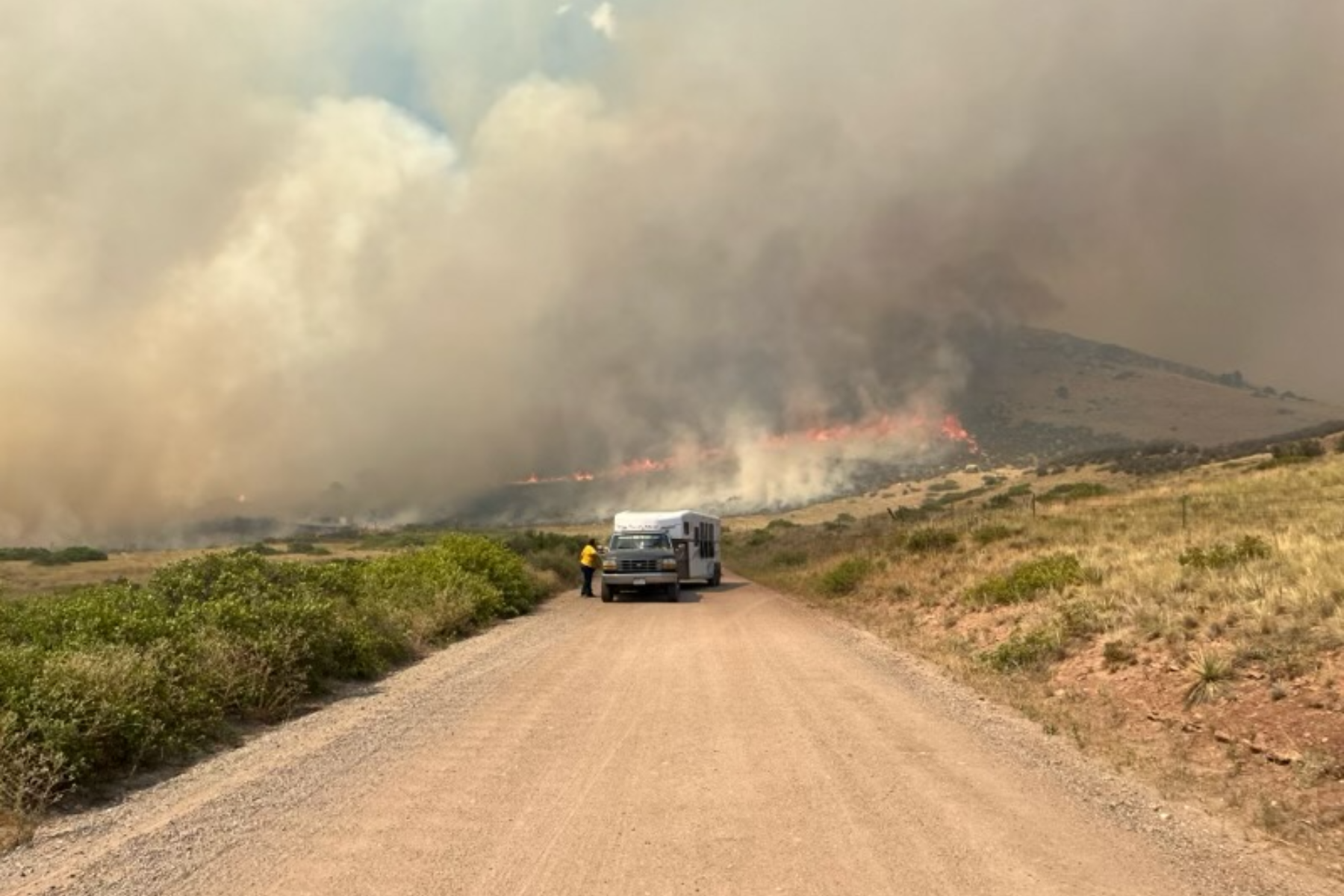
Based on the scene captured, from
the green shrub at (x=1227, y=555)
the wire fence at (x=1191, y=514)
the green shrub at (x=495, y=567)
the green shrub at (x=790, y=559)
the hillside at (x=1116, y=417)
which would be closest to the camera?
the green shrub at (x=1227, y=555)

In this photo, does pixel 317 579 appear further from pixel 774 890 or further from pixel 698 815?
pixel 774 890

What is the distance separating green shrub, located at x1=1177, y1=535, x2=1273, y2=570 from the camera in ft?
48.6

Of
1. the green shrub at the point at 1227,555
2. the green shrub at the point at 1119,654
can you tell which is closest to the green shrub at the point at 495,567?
the green shrub at the point at 1119,654

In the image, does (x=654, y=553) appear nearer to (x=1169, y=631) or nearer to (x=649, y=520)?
(x=649, y=520)

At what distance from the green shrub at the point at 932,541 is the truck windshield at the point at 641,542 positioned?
8515mm

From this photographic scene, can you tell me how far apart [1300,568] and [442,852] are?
42.5ft

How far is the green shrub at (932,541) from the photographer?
2916 cm

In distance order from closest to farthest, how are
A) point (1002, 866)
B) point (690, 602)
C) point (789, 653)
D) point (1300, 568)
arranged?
point (1002, 866) → point (1300, 568) → point (789, 653) → point (690, 602)

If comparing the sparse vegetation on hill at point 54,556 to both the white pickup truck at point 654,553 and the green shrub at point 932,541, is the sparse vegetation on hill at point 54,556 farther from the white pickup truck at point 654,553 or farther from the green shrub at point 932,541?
the green shrub at point 932,541

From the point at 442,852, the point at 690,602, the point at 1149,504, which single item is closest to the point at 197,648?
the point at 442,852

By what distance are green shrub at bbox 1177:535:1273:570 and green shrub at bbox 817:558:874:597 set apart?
12.2m

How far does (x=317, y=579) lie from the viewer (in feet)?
57.0

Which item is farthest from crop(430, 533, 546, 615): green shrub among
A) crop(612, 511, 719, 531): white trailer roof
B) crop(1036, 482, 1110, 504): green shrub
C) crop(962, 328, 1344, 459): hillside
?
crop(962, 328, 1344, 459): hillside

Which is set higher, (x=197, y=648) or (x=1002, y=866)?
Result: (x=197, y=648)
